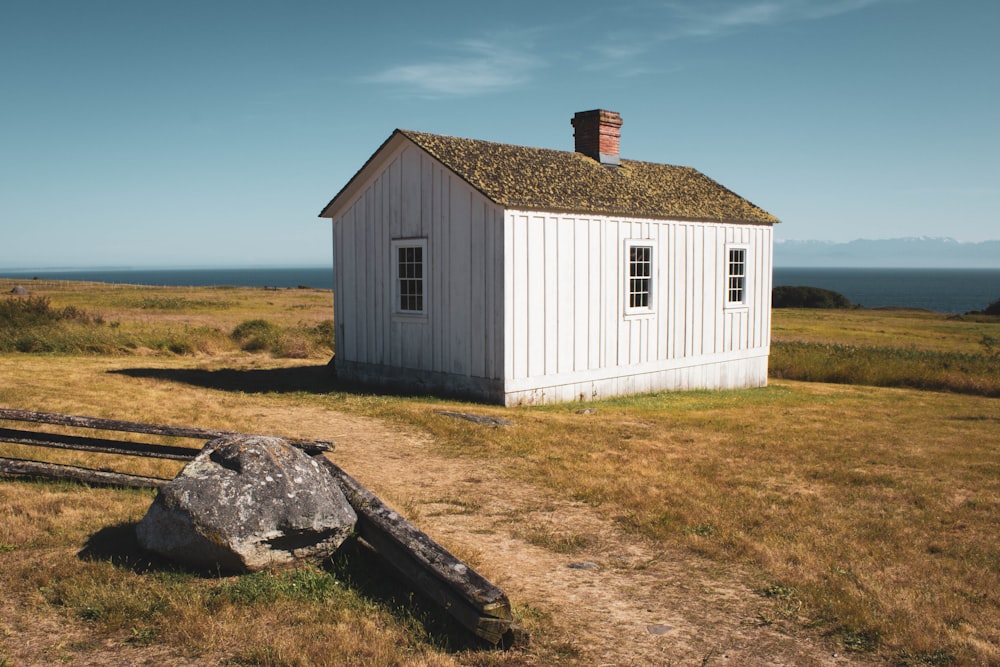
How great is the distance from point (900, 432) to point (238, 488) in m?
12.3

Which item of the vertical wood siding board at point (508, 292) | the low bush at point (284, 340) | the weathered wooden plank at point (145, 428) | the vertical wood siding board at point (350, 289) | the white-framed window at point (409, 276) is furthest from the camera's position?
the low bush at point (284, 340)

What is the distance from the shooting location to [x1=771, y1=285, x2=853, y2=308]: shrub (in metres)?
73.8

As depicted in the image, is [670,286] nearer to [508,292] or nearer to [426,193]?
[508,292]

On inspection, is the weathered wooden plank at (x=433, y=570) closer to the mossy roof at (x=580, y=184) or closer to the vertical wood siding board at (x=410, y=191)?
the mossy roof at (x=580, y=184)

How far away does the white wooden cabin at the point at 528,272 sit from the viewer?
1533cm

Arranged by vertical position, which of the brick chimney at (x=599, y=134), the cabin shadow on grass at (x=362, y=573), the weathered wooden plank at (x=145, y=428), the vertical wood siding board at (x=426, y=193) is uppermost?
the brick chimney at (x=599, y=134)

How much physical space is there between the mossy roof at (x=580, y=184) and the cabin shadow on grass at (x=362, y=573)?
9.31 meters

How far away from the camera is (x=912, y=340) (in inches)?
1508

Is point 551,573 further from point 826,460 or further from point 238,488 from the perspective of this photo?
point 826,460

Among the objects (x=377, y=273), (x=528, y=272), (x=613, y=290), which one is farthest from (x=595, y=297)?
(x=377, y=273)

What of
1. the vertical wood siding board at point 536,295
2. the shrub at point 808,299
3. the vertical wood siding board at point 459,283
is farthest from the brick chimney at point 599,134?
the shrub at point 808,299

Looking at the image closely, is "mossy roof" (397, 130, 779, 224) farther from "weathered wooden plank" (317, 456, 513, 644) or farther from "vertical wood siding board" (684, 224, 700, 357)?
"weathered wooden plank" (317, 456, 513, 644)

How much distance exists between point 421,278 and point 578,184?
4028 millimetres

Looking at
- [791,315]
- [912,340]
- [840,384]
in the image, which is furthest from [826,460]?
[791,315]
